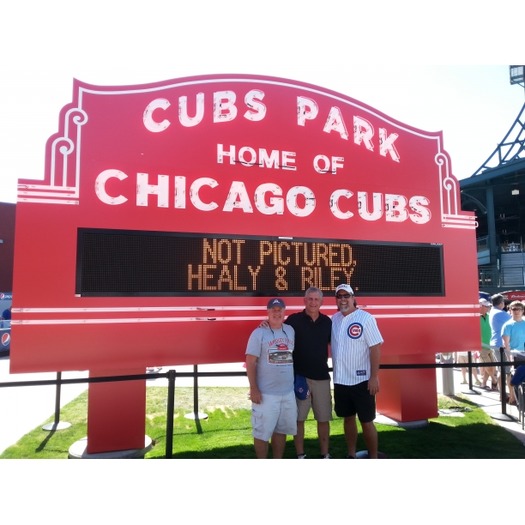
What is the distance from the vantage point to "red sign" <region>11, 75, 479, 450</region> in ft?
14.9

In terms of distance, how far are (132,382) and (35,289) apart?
156 centimetres

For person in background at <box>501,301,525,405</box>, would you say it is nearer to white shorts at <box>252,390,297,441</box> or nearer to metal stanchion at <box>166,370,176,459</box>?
white shorts at <box>252,390,297,441</box>

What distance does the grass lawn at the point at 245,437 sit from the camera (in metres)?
5.02

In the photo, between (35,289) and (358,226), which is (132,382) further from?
(358,226)

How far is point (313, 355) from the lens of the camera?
4105 millimetres

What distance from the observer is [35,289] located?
175 inches

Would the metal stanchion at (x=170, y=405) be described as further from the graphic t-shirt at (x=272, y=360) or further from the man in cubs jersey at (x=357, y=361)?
the man in cubs jersey at (x=357, y=361)

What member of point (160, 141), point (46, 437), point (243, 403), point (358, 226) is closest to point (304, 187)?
point (358, 226)

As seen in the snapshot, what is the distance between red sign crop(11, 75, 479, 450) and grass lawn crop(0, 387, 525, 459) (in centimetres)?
116

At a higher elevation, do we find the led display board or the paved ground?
the led display board

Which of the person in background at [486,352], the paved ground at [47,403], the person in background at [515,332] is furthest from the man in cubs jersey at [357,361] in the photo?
the person in background at [486,352]

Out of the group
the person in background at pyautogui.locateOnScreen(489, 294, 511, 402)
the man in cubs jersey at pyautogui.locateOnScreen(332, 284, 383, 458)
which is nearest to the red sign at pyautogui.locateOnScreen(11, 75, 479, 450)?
the man in cubs jersey at pyautogui.locateOnScreen(332, 284, 383, 458)

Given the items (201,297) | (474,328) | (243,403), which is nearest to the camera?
(201,297)

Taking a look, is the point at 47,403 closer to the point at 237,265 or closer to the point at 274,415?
the point at 237,265
